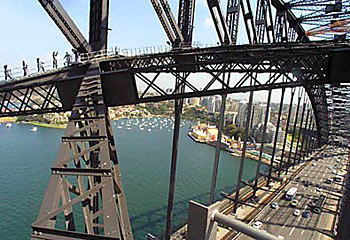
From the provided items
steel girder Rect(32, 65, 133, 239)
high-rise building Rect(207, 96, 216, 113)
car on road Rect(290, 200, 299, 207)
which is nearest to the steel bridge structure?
steel girder Rect(32, 65, 133, 239)

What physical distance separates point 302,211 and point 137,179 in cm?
1514

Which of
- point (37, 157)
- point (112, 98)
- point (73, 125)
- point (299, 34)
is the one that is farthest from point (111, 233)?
point (37, 157)

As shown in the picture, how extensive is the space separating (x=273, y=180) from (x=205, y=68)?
2090cm

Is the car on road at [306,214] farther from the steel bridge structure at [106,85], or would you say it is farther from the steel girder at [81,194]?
the steel girder at [81,194]

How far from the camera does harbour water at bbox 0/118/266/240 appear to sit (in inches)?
666

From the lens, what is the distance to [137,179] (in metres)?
24.4

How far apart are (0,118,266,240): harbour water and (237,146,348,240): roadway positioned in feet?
19.6

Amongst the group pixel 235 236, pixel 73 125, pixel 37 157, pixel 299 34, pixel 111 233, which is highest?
→ pixel 299 34

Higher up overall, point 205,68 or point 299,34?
point 299,34

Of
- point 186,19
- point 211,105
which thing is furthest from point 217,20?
point 211,105

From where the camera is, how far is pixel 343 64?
8.56m

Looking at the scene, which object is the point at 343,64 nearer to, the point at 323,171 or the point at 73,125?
the point at 73,125

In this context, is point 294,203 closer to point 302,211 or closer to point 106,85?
point 302,211

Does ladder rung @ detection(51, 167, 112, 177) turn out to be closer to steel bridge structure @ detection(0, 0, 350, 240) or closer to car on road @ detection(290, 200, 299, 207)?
steel bridge structure @ detection(0, 0, 350, 240)
